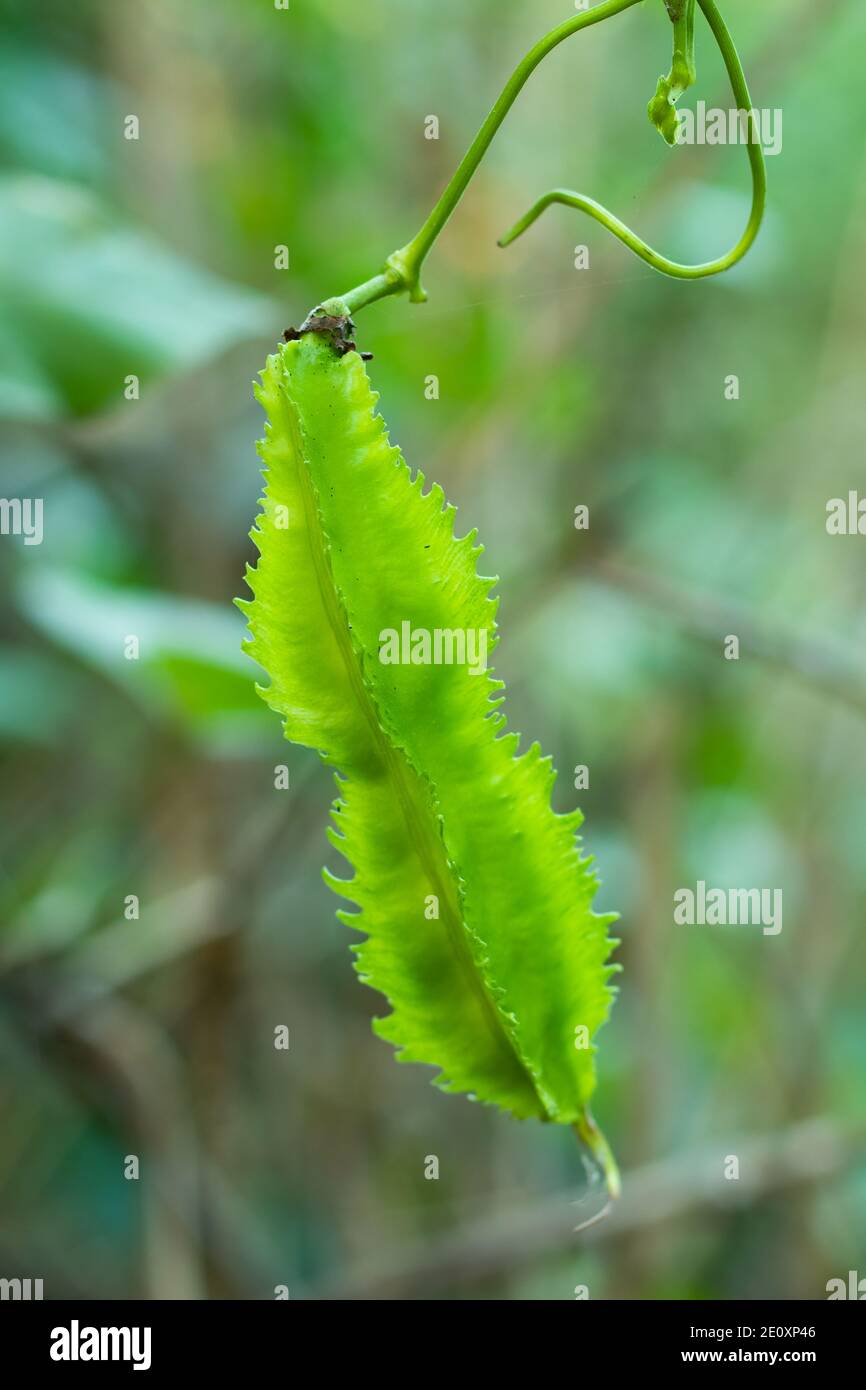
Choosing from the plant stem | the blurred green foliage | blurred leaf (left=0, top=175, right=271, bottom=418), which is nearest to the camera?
the plant stem

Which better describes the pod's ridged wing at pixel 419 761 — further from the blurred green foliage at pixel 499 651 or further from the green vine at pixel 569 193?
the blurred green foliage at pixel 499 651

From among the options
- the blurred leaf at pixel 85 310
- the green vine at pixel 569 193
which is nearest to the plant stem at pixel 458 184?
the green vine at pixel 569 193

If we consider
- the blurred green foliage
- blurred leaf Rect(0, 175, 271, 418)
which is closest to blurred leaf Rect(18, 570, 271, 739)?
the blurred green foliage

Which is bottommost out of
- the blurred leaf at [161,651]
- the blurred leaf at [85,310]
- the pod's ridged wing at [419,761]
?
the pod's ridged wing at [419,761]

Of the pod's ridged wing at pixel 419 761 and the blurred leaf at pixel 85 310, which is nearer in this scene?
the pod's ridged wing at pixel 419 761

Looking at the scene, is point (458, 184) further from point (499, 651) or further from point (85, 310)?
point (499, 651)

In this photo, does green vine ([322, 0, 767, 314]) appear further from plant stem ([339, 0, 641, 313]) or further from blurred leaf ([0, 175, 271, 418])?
blurred leaf ([0, 175, 271, 418])

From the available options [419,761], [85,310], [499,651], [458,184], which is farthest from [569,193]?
[499,651]
